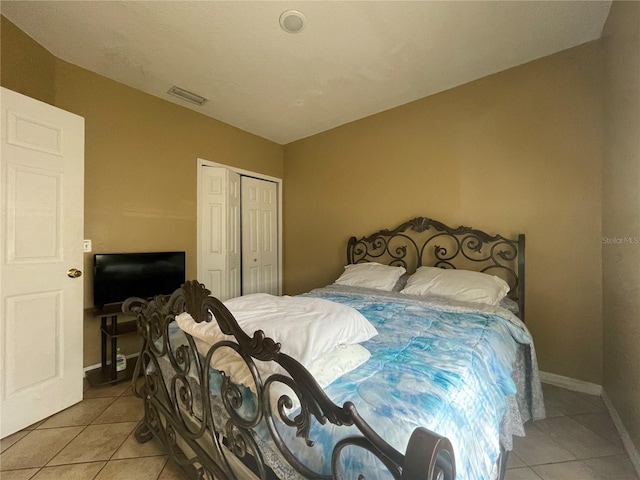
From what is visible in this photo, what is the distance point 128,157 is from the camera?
2.65m

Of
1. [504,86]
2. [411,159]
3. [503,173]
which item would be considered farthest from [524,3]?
[411,159]

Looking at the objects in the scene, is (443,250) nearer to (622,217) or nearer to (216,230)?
(622,217)

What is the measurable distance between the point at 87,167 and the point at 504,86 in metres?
3.80

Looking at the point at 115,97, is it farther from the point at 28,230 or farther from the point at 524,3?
the point at 524,3

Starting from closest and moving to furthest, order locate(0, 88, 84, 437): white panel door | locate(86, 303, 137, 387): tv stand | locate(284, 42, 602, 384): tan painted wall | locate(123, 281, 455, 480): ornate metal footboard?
locate(123, 281, 455, 480): ornate metal footboard, locate(0, 88, 84, 437): white panel door, locate(284, 42, 602, 384): tan painted wall, locate(86, 303, 137, 387): tv stand

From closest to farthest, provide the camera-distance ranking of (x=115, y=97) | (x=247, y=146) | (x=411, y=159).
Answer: (x=115, y=97), (x=411, y=159), (x=247, y=146)

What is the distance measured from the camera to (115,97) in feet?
8.40

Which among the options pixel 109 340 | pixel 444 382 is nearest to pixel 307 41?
pixel 444 382

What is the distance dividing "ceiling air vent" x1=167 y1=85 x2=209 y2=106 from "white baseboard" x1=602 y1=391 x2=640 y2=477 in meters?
4.16

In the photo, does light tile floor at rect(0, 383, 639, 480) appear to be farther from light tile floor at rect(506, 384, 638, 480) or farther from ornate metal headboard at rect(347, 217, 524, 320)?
ornate metal headboard at rect(347, 217, 524, 320)

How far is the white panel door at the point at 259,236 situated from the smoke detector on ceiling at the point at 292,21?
2.10 m

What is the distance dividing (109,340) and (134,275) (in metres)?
0.66

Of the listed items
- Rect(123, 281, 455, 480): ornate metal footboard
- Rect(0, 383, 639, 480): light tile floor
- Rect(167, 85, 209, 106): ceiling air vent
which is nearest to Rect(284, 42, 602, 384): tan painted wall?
Rect(0, 383, 639, 480): light tile floor

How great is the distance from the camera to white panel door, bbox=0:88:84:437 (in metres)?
1.67
